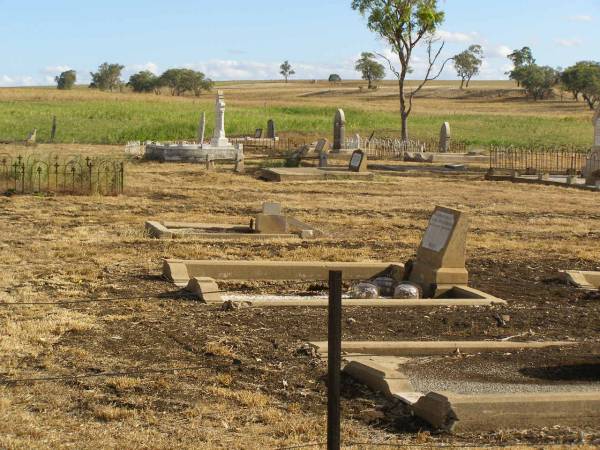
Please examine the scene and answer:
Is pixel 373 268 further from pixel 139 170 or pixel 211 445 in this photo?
pixel 139 170

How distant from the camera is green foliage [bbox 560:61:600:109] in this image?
10758cm

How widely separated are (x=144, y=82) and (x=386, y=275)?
13347 cm

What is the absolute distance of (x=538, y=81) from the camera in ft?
402

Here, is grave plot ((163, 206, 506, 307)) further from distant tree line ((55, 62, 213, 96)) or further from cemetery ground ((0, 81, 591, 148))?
distant tree line ((55, 62, 213, 96))

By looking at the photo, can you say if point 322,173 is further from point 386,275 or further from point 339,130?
point 386,275

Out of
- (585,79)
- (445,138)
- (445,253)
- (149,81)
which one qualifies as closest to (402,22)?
(445,138)

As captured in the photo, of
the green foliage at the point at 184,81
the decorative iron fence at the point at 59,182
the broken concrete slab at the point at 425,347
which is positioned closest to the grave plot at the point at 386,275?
the broken concrete slab at the point at 425,347

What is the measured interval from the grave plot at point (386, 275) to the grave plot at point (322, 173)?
1546 centimetres

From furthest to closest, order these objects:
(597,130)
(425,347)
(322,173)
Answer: (597,130) → (322,173) → (425,347)

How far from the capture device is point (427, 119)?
243ft

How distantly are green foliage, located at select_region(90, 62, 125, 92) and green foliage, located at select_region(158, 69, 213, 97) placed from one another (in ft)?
80.6

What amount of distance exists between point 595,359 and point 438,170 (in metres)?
25.6

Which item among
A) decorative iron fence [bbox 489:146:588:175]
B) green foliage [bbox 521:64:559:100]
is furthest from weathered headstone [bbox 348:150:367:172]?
green foliage [bbox 521:64:559:100]

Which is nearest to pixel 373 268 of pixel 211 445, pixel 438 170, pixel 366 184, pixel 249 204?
pixel 211 445
